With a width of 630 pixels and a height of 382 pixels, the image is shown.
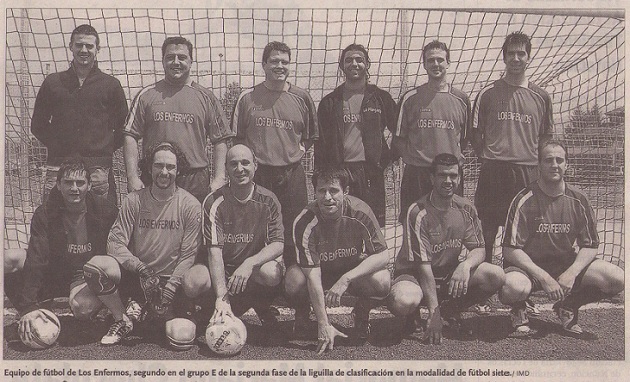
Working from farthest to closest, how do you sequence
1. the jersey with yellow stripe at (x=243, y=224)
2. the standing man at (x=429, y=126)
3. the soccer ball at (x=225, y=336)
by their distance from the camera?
the standing man at (x=429, y=126) → the jersey with yellow stripe at (x=243, y=224) → the soccer ball at (x=225, y=336)

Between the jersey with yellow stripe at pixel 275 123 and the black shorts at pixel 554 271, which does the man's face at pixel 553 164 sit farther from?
the jersey with yellow stripe at pixel 275 123

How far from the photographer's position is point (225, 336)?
6.93 feet

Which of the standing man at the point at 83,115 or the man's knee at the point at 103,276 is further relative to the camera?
the standing man at the point at 83,115

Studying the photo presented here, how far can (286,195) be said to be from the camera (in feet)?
7.48

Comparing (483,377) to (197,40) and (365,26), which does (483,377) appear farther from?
(197,40)

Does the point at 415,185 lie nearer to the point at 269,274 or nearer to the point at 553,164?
the point at 553,164

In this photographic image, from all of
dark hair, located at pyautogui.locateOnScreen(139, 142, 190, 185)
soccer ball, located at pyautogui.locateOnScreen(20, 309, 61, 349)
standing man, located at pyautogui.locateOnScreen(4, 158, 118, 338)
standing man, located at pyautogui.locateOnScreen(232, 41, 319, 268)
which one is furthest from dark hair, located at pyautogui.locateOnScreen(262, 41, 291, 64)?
soccer ball, located at pyautogui.locateOnScreen(20, 309, 61, 349)

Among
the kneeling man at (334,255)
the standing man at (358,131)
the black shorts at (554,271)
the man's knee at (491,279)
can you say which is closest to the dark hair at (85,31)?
the standing man at (358,131)

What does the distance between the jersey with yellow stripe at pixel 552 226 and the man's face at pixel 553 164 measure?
0.06 m

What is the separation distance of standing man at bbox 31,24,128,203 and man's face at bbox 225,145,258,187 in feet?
1.56

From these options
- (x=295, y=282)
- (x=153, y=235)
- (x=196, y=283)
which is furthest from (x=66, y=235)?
(x=295, y=282)

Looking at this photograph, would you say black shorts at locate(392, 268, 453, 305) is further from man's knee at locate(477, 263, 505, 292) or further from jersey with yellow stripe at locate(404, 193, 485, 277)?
man's knee at locate(477, 263, 505, 292)

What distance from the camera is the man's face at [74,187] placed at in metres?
2.22
